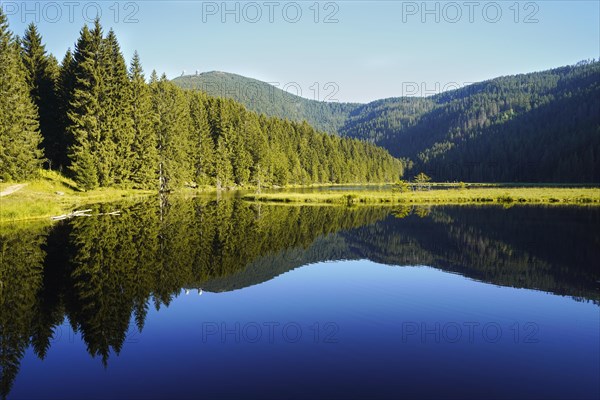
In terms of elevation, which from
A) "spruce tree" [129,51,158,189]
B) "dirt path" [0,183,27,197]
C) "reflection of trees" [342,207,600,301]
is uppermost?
"spruce tree" [129,51,158,189]

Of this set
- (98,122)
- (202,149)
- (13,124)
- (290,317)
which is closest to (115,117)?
(98,122)

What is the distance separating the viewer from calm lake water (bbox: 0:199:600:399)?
401 inches

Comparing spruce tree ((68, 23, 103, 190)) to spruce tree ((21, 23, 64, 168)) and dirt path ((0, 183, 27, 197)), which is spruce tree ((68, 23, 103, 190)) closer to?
spruce tree ((21, 23, 64, 168))

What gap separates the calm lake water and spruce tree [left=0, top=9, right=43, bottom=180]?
865 inches

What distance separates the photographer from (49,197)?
156ft

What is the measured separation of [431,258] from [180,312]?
16.7 meters

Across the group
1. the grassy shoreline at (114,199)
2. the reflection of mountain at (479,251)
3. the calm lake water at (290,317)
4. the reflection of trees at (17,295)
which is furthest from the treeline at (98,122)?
the reflection of mountain at (479,251)

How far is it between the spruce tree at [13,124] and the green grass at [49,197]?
1936 millimetres

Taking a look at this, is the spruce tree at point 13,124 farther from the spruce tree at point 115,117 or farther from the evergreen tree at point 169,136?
the evergreen tree at point 169,136

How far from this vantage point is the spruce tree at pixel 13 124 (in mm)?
48312

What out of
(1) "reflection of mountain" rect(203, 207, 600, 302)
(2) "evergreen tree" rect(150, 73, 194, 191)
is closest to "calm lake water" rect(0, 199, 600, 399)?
(1) "reflection of mountain" rect(203, 207, 600, 302)

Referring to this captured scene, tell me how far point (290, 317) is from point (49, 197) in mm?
42257

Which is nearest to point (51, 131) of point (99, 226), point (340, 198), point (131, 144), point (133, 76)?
point (131, 144)

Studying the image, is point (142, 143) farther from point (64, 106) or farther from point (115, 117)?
Answer: point (64, 106)
